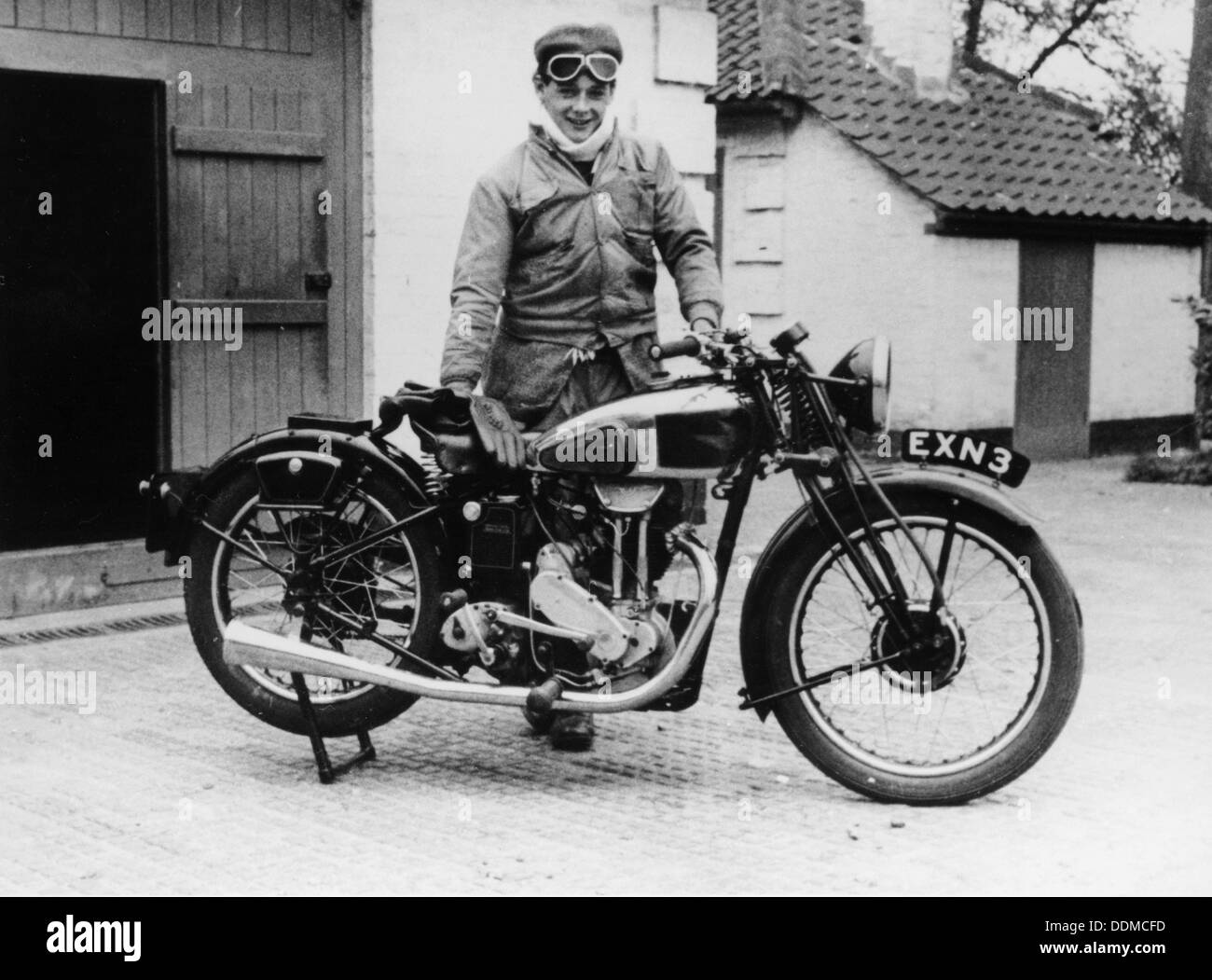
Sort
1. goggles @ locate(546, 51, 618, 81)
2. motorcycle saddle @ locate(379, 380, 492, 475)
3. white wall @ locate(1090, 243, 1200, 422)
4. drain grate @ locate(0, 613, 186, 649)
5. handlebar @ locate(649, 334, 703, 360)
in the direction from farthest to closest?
white wall @ locate(1090, 243, 1200, 422), drain grate @ locate(0, 613, 186, 649), goggles @ locate(546, 51, 618, 81), motorcycle saddle @ locate(379, 380, 492, 475), handlebar @ locate(649, 334, 703, 360)

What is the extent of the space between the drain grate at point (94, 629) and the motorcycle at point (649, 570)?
6.87 ft

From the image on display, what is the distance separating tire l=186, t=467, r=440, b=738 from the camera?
5188 millimetres

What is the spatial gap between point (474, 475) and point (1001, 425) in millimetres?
13706

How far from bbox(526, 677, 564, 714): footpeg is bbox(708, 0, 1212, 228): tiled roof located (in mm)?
13209

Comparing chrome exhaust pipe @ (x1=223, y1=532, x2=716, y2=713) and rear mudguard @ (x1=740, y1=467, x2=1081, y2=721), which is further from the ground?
rear mudguard @ (x1=740, y1=467, x2=1081, y2=721)

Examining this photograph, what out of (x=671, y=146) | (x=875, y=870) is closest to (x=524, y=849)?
(x=875, y=870)

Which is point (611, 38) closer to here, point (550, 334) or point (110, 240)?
point (550, 334)

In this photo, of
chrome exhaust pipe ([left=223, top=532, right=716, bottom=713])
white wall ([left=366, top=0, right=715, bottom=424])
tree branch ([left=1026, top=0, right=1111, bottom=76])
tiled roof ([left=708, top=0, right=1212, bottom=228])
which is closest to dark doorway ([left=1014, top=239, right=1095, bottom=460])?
tiled roof ([left=708, top=0, right=1212, bottom=228])

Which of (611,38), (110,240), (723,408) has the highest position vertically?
(611,38)

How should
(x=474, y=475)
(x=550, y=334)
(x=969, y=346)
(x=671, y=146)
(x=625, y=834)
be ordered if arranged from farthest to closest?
(x=969, y=346) → (x=671, y=146) → (x=550, y=334) → (x=474, y=475) → (x=625, y=834)

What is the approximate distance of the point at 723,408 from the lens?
15.9ft

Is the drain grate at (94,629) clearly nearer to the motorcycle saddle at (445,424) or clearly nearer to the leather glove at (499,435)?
the motorcycle saddle at (445,424)
